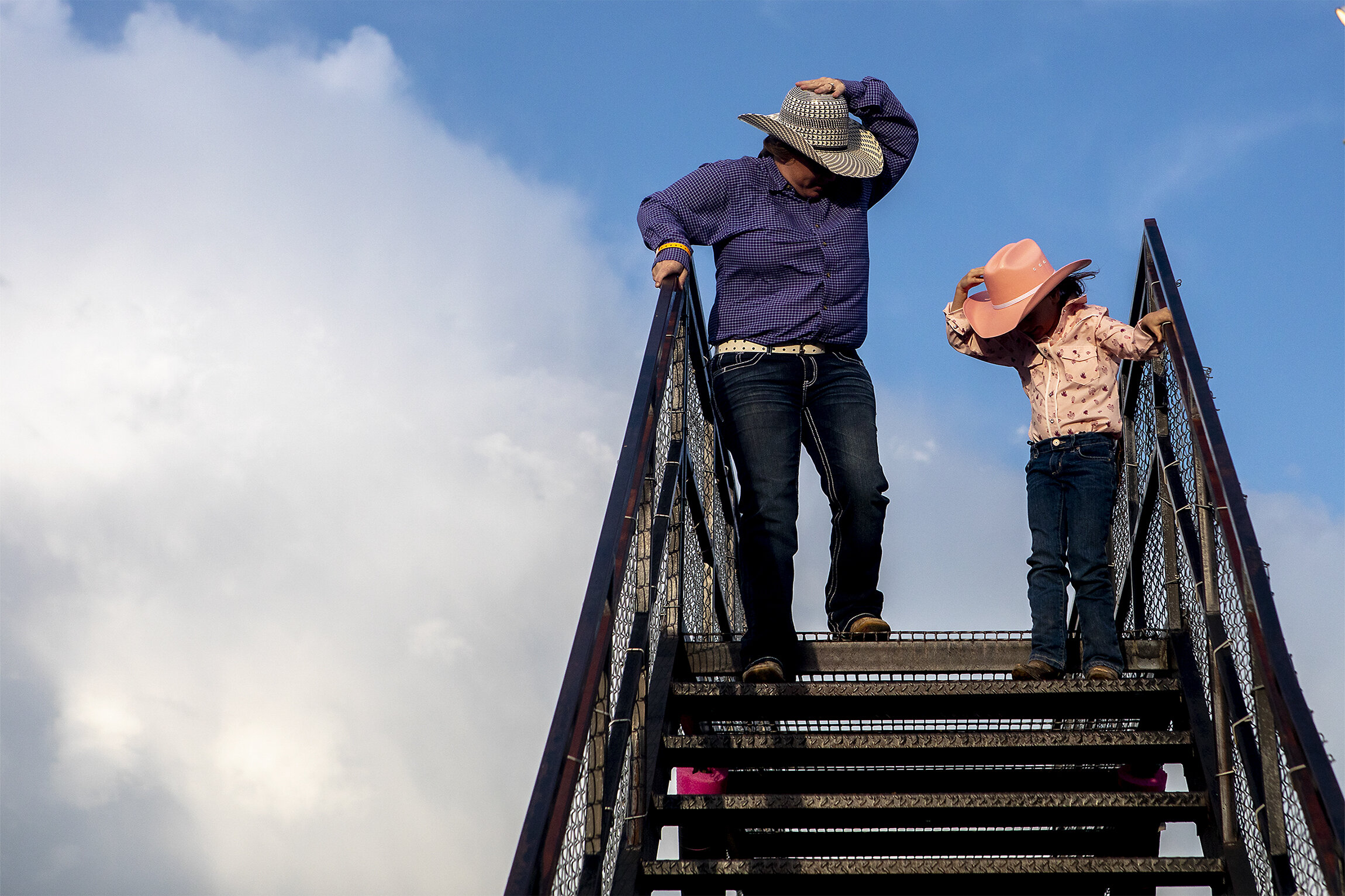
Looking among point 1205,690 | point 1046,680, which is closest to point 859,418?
point 1046,680

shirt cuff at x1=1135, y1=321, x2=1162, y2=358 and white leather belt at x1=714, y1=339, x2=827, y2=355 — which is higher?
white leather belt at x1=714, y1=339, x2=827, y2=355

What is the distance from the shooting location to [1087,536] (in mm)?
4328

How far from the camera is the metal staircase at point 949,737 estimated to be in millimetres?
3139

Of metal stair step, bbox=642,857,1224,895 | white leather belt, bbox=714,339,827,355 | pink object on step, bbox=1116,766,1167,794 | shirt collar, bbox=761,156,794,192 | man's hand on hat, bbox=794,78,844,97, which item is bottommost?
metal stair step, bbox=642,857,1224,895

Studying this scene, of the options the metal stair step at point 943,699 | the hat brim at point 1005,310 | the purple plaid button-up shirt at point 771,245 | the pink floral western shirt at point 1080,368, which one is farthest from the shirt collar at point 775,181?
the metal stair step at point 943,699

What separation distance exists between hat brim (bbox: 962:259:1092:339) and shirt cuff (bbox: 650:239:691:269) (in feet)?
3.25

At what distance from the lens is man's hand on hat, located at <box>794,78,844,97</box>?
5012mm

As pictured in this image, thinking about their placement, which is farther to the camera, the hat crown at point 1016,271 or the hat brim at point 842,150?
the hat brim at point 842,150

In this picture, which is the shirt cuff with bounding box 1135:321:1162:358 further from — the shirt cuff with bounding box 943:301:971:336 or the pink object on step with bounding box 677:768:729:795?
the pink object on step with bounding box 677:768:729:795

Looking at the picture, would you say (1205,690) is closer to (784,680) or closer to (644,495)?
(784,680)

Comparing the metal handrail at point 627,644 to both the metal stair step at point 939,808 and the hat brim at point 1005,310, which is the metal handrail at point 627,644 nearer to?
the metal stair step at point 939,808

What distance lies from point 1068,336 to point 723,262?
4.01 feet

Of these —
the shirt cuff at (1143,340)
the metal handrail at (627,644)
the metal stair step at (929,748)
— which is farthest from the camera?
the shirt cuff at (1143,340)

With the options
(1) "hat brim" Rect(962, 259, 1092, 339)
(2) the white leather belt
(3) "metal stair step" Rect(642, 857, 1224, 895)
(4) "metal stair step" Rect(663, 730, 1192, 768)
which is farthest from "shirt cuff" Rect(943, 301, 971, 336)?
(3) "metal stair step" Rect(642, 857, 1224, 895)
